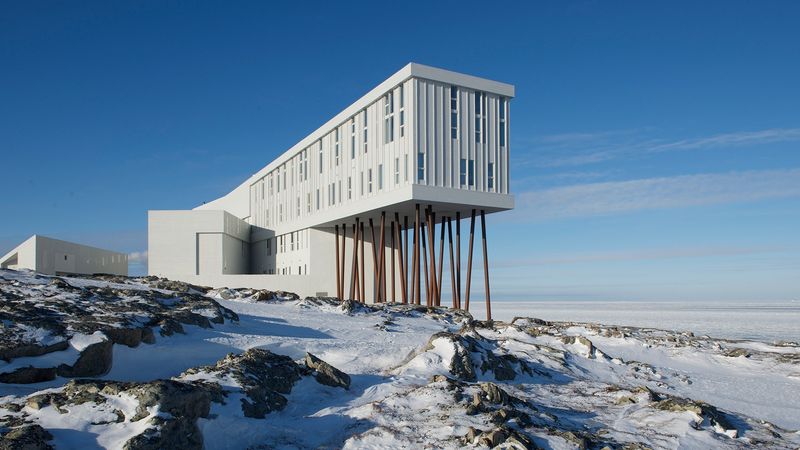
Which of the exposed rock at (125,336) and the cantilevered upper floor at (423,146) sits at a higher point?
the cantilevered upper floor at (423,146)

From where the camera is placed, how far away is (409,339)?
15.8 m

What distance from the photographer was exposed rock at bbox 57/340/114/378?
1042 centimetres

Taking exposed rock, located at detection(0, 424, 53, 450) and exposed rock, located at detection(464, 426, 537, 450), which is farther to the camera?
exposed rock, located at detection(464, 426, 537, 450)

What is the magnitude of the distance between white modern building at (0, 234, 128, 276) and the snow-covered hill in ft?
55.3

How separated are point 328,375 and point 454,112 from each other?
23409 millimetres

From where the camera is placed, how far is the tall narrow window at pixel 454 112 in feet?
107

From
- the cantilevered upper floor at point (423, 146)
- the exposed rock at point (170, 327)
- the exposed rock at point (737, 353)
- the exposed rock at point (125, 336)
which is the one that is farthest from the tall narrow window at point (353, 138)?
the exposed rock at point (125, 336)

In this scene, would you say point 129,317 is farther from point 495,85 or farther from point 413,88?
point 495,85

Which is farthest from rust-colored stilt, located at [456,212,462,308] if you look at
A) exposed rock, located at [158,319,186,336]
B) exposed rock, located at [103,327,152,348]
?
exposed rock, located at [103,327,152,348]

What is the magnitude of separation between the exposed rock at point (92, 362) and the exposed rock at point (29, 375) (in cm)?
18

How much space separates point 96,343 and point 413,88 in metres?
22.8

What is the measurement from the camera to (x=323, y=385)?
1111cm

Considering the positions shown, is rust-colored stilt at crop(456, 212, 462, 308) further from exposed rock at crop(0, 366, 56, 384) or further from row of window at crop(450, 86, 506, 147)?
exposed rock at crop(0, 366, 56, 384)

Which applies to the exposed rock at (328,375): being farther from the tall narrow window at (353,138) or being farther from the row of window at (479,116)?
the tall narrow window at (353,138)
